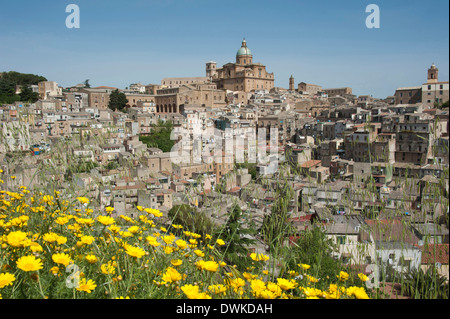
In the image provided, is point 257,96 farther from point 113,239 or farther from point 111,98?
point 113,239

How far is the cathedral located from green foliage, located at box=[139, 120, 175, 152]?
1818cm

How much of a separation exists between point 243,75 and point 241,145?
24185mm

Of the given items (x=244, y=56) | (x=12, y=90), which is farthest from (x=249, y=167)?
(x=244, y=56)

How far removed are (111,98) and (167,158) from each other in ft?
55.9

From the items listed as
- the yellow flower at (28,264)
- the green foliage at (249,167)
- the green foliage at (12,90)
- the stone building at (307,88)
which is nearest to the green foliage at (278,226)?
the yellow flower at (28,264)

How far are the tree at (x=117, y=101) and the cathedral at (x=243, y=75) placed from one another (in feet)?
51.8

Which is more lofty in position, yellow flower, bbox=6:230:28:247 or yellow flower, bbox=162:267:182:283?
yellow flower, bbox=6:230:28:247

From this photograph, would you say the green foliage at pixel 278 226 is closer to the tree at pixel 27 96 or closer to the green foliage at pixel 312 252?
the green foliage at pixel 312 252

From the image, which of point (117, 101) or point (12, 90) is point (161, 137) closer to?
point (117, 101)

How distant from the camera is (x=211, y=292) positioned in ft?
5.08

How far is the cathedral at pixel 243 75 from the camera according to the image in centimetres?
4631

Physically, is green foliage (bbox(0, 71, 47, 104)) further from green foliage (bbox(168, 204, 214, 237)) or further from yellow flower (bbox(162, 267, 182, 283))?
yellow flower (bbox(162, 267, 182, 283))

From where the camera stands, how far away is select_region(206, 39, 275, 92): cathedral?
46312 millimetres

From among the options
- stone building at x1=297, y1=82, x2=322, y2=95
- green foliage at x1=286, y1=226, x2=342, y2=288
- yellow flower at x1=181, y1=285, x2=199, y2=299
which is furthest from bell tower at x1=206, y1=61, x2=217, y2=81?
yellow flower at x1=181, y1=285, x2=199, y2=299
